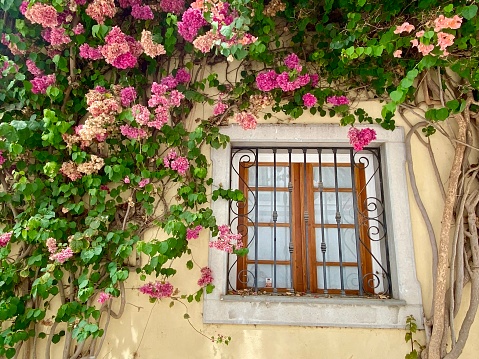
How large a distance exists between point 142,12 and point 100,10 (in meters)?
0.30

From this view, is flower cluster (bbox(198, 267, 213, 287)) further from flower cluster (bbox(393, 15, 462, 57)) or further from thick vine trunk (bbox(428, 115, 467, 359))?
flower cluster (bbox(393, 15, 462, 57))

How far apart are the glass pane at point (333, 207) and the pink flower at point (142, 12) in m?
1.74

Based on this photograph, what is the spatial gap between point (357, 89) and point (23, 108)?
7.68 ft

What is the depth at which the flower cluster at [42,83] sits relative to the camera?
2352mm

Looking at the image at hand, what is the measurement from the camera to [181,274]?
235 cm

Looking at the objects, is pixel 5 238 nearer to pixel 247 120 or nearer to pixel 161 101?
pixel 161 101

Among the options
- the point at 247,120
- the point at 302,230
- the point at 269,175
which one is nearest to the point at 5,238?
the point at 247,120

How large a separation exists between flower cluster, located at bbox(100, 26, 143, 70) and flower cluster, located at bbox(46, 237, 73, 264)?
3.86 feet

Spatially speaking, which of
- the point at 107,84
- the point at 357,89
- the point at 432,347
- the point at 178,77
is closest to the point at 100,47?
the point at 107,84

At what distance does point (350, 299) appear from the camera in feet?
7.32

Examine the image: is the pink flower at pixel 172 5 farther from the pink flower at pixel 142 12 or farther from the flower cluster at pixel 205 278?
the flower cluster at pixel 205 278

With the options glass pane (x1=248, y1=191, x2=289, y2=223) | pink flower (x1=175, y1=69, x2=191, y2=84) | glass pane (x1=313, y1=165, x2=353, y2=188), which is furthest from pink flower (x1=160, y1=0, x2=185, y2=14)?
glass pane (x1=313, y1=165, x2=353, y2=188)

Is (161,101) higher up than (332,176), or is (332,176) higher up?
(161,101)

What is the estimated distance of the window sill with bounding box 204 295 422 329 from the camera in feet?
7.19
